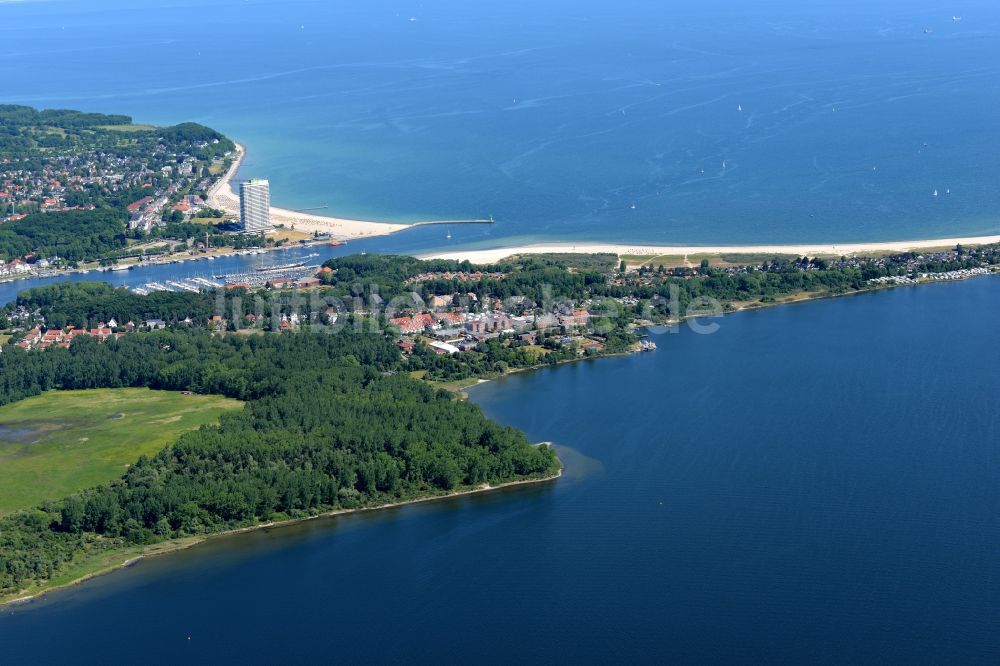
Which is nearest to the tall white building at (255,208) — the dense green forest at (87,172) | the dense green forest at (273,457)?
the dense green forest at (87,172)

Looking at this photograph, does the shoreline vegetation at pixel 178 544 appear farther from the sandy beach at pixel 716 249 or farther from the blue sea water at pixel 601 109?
the blue sea water at pixel 601 109

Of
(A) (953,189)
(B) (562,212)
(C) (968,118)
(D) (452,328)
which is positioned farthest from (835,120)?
(D) (452,328)

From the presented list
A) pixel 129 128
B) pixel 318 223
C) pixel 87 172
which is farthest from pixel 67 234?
pixel 129 128

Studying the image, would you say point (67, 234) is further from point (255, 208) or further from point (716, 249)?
point (716, 249)

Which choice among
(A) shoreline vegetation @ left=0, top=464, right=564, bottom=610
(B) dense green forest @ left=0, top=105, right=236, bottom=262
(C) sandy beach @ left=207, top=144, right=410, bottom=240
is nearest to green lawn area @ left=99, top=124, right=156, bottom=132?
(B) dense green forest @ left=0, top=105, right=236, bottom=262

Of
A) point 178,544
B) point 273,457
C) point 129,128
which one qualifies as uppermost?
point 129,128

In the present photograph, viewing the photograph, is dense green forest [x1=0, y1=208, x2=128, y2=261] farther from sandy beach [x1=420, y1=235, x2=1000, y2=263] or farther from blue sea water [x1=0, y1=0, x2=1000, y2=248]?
sandy beach [x1=420, y1=235, x2=1000, y2=263]
